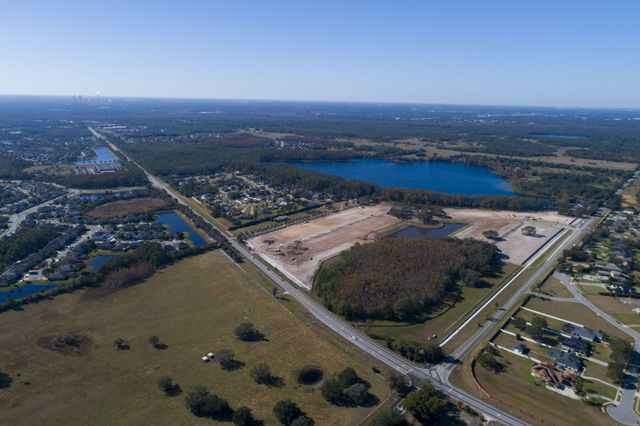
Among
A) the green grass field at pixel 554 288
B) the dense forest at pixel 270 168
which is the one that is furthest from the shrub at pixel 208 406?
the dense forest at pixel 270 168

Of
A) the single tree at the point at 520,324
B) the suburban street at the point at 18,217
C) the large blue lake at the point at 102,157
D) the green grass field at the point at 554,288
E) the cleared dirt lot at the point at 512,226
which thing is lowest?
the green grass field at the point at 554,288

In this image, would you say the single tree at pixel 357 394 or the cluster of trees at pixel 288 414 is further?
the single tree at pixel 357 394

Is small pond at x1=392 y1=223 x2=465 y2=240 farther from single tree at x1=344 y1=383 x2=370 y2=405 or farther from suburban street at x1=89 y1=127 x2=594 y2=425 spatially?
single tree at x1=344 y1=383 x2=370 y2=405

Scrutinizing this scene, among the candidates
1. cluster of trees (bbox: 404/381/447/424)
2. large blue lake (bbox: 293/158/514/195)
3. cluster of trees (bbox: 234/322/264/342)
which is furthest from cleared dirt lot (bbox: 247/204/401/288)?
large blue lake (bbox: 293/158/514/195)

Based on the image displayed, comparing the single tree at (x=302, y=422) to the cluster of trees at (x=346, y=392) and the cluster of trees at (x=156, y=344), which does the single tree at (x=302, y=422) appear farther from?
the cluster of trees at (x=156, y=344)

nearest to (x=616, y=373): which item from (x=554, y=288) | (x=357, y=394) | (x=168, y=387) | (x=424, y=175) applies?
(x=554, y=288)

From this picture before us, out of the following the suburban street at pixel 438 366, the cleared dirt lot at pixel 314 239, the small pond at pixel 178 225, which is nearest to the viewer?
the suburban street at pixel 438 366

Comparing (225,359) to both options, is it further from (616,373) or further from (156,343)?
(616,373)

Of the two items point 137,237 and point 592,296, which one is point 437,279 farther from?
point 137,237
